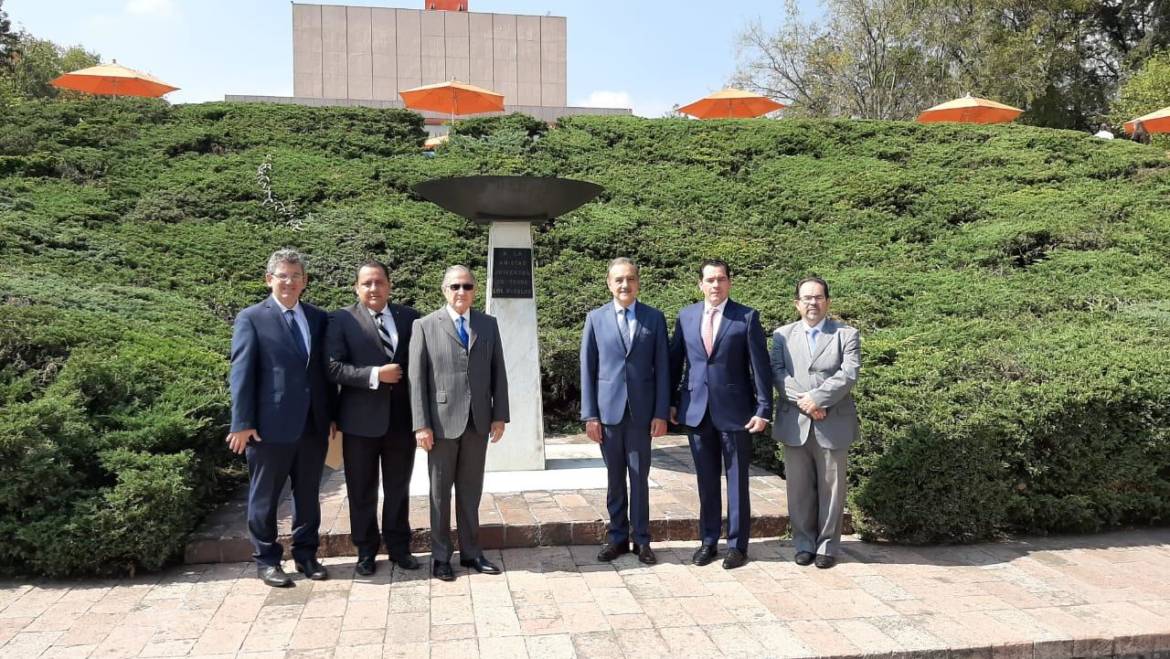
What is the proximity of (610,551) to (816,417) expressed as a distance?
1269 millimetres

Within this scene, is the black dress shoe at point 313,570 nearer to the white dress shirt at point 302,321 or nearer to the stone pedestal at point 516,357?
the white dress shirt at point 302,321

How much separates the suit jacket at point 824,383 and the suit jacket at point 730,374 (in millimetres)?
131

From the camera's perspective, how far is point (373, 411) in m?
3.81

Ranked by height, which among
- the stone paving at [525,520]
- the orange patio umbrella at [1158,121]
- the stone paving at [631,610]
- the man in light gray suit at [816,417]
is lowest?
the stone paving at [631,610]

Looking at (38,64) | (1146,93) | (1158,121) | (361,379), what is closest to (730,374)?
(361,379)

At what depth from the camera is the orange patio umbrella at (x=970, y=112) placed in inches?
601

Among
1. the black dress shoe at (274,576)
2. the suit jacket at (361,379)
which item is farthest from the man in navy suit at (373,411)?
the black dress shoe at (274,576)

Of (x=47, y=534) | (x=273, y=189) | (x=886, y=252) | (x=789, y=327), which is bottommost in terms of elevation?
(x=47, y=534)

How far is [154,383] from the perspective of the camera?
4645mm

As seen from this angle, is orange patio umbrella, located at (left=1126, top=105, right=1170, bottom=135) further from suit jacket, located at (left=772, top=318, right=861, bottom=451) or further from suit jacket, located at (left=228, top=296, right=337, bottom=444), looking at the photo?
suit jacket, located at (left=228, top=296, right=337, bottom=444)

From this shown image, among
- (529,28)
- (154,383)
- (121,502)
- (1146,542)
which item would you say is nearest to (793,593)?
(1146,542)

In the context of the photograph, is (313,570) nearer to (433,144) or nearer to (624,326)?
(624,326)

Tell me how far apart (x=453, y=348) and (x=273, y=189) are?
26.0 feet

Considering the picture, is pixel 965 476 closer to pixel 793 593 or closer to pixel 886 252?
pixel 793 593
